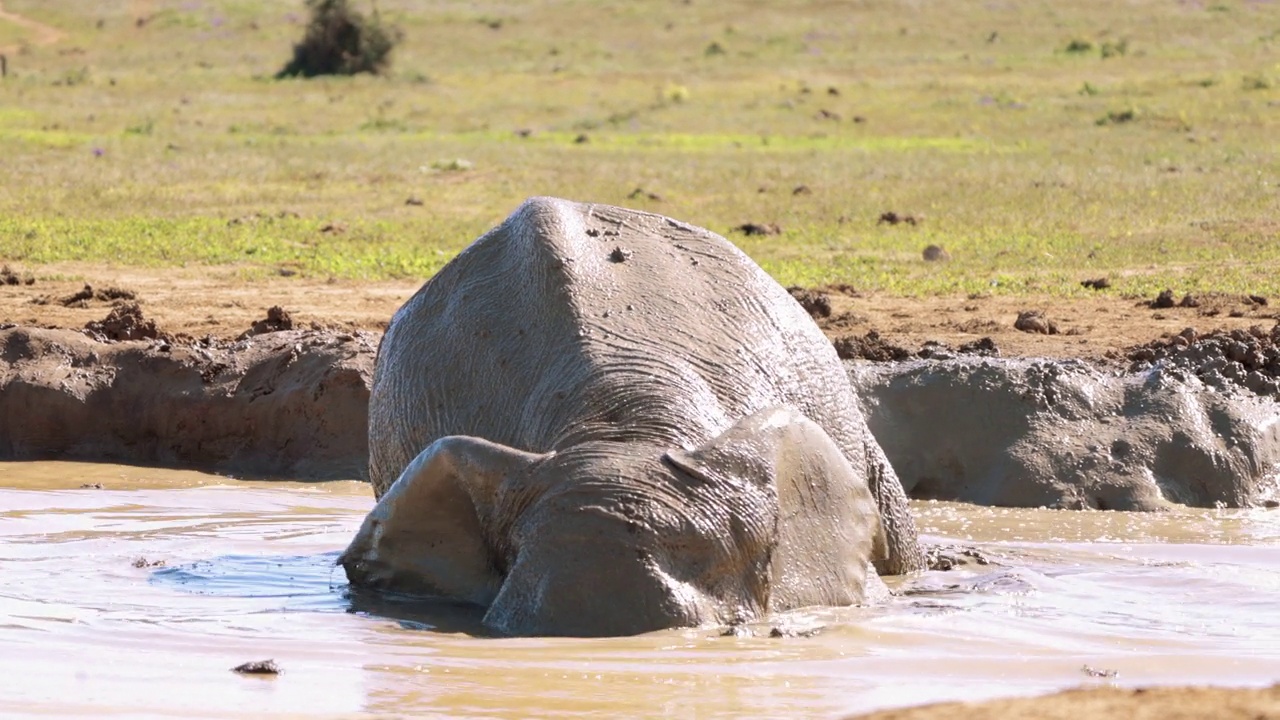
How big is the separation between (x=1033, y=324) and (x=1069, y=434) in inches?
115

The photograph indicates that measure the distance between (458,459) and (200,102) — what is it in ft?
94.2

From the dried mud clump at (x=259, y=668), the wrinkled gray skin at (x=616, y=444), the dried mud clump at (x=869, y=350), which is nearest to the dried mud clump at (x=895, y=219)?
the dried mud clump at (x=869, y=350)

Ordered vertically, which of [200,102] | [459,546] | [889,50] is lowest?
[459,546]

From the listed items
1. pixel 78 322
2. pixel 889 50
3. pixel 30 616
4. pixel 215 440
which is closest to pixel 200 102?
pixel 889 50

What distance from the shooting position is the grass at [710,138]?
15.9 meters

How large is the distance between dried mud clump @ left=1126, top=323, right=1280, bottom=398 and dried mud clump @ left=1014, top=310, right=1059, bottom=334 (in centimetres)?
96

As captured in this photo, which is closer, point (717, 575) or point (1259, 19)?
point (717, 575)

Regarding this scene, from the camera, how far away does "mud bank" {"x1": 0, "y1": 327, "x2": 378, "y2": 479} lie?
9.91 m

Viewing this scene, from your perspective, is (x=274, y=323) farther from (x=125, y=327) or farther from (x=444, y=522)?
(x=444, y=522)

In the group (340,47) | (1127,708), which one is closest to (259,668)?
(1127,708)

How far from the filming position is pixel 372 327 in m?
12.2

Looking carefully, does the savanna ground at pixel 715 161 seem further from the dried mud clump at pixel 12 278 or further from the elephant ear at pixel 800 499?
the elephant ear at pixel 800 499

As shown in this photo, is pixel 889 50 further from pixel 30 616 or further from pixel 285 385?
pixel 30 616

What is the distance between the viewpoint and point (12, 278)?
13383mm
